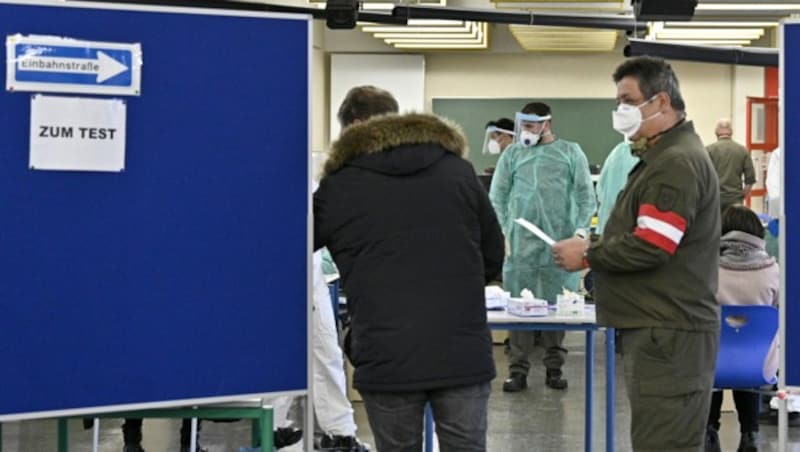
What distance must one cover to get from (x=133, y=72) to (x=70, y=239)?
418 millimetres

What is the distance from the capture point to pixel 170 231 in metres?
2.98

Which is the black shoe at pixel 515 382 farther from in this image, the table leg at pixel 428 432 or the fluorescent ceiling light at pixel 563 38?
the fluorescent ceiling light at pixel 563 38

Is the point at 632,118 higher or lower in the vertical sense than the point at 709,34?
lower

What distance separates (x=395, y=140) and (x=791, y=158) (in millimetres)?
1054

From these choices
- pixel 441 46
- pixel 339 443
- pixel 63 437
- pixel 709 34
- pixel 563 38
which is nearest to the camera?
pixel 63 437

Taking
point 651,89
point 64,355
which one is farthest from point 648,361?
point 64,355

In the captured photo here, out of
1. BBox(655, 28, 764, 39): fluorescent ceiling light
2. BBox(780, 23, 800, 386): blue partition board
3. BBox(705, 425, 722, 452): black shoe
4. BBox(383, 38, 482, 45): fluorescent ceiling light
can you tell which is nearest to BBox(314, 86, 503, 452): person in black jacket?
BBox(780, 23, 800, 386): blue partition board

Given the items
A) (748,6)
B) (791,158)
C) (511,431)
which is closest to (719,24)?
(748,6)

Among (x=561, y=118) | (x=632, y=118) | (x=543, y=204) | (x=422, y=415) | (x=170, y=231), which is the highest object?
(x=561, y=118)

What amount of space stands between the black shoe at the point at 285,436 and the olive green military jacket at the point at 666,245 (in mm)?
2132

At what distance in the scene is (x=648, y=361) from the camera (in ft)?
10.8

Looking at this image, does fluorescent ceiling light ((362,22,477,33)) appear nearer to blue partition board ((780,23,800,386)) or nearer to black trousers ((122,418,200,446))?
black trousers ((122,418,200,446))

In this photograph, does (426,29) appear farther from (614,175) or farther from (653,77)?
(653,77)

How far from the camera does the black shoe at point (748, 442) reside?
5332 mm
